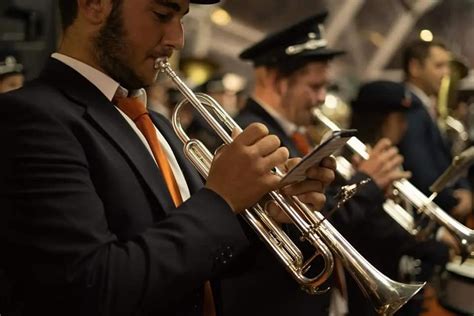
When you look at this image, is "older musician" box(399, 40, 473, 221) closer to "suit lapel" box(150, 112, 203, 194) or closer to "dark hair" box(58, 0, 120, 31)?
"suit lapel" box(150, 112, 203, 194)

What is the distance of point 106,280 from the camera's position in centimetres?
134

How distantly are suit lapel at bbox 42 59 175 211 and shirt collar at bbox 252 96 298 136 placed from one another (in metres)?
1.51

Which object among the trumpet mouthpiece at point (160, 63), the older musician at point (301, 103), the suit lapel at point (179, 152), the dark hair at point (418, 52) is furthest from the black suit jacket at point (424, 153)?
the trumpet mouthpiece at point (160, 63)

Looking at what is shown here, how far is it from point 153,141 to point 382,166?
1.59 m

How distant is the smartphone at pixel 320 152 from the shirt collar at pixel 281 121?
1524 mm

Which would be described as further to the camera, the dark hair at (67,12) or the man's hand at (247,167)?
the dark hair at (67,12)

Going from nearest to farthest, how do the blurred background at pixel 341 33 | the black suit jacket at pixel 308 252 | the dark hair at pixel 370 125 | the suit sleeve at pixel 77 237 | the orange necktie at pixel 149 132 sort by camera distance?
the suit sleeve at pixel 77 237
the orange necktie at pixel 149 132
the black suit jacket at pixel 308 252
the dark hair at pixel 370 125
the blurred background at pixel 341 33

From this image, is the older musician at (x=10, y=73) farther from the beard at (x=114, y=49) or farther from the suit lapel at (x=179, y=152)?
the beard at (x=114, y=49)

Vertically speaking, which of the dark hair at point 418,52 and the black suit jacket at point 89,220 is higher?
the dark hair at point 418,52

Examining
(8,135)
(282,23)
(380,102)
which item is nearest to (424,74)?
(380,102)

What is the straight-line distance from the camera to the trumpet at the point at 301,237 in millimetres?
1688

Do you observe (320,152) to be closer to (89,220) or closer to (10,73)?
(89,220)

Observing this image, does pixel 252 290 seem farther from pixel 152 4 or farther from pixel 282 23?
pixel 282 23

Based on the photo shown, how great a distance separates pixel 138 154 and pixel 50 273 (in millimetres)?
329
